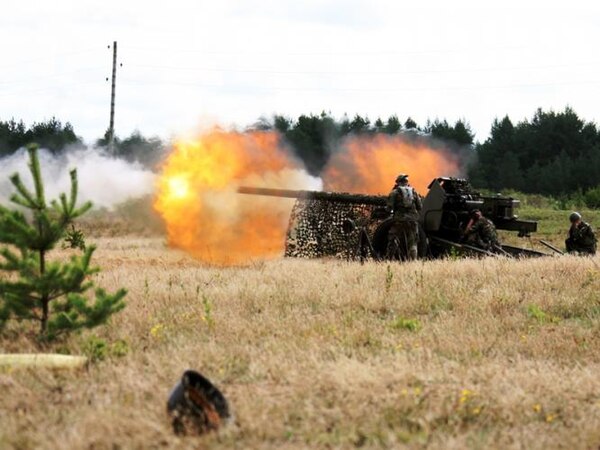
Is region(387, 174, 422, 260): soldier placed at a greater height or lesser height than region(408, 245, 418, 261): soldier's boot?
greater

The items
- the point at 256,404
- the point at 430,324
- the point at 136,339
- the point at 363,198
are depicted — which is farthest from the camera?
the point at 363,198

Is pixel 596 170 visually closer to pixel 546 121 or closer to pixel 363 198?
pixel 546 121

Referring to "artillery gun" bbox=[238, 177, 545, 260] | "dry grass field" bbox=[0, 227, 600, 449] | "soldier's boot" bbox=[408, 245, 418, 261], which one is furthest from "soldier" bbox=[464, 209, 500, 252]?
"dry grass field" bbox=[0, 227, 600, 449]

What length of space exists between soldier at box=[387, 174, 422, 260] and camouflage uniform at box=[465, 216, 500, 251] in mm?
1402

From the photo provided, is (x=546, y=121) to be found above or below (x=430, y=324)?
above

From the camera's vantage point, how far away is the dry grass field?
22.0 ft

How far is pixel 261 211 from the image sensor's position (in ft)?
83.7

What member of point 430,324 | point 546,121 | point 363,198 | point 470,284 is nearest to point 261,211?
point 363,198

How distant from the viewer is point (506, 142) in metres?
72.9

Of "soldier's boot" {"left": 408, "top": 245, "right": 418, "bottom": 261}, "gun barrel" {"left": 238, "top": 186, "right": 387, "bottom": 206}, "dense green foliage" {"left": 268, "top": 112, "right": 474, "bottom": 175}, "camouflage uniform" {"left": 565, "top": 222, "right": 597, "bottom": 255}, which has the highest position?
"dense green foliage" {"left": 268, "top": 112, "right": 474, "bottom": 175}

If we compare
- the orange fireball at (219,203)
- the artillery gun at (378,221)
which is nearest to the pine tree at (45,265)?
the artillery gun at (378,221)

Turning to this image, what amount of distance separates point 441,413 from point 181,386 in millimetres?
2170

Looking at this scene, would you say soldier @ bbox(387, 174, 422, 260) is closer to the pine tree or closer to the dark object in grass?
the pine tree

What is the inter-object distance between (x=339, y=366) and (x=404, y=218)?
11.0 m
